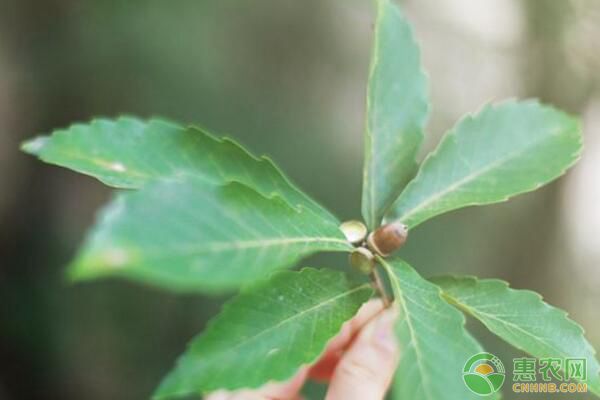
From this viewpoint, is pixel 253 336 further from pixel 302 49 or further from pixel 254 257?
pixel 302 49

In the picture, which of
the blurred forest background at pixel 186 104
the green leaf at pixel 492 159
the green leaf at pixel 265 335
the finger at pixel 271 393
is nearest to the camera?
the green leaf at pixel 265 335

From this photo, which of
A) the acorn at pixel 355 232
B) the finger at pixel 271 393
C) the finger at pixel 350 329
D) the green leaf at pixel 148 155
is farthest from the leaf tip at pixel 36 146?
the finger at pixel 350 329

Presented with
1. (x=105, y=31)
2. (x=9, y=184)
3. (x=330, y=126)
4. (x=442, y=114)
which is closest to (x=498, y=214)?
(x=442, y=114)

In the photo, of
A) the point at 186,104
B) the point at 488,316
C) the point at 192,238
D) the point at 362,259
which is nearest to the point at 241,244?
the point at 192,238

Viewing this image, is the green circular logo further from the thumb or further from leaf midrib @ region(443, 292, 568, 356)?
the thumb

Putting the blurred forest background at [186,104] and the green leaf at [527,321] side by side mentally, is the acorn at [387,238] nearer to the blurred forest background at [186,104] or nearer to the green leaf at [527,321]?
the green leaf at [527,321]

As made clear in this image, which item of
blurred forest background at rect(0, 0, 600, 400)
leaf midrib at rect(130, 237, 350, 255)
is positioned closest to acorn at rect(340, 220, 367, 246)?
leaf midrib at rect(130, 237, 350, 255)

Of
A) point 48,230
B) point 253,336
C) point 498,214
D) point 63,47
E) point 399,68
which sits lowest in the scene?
point 253,336
